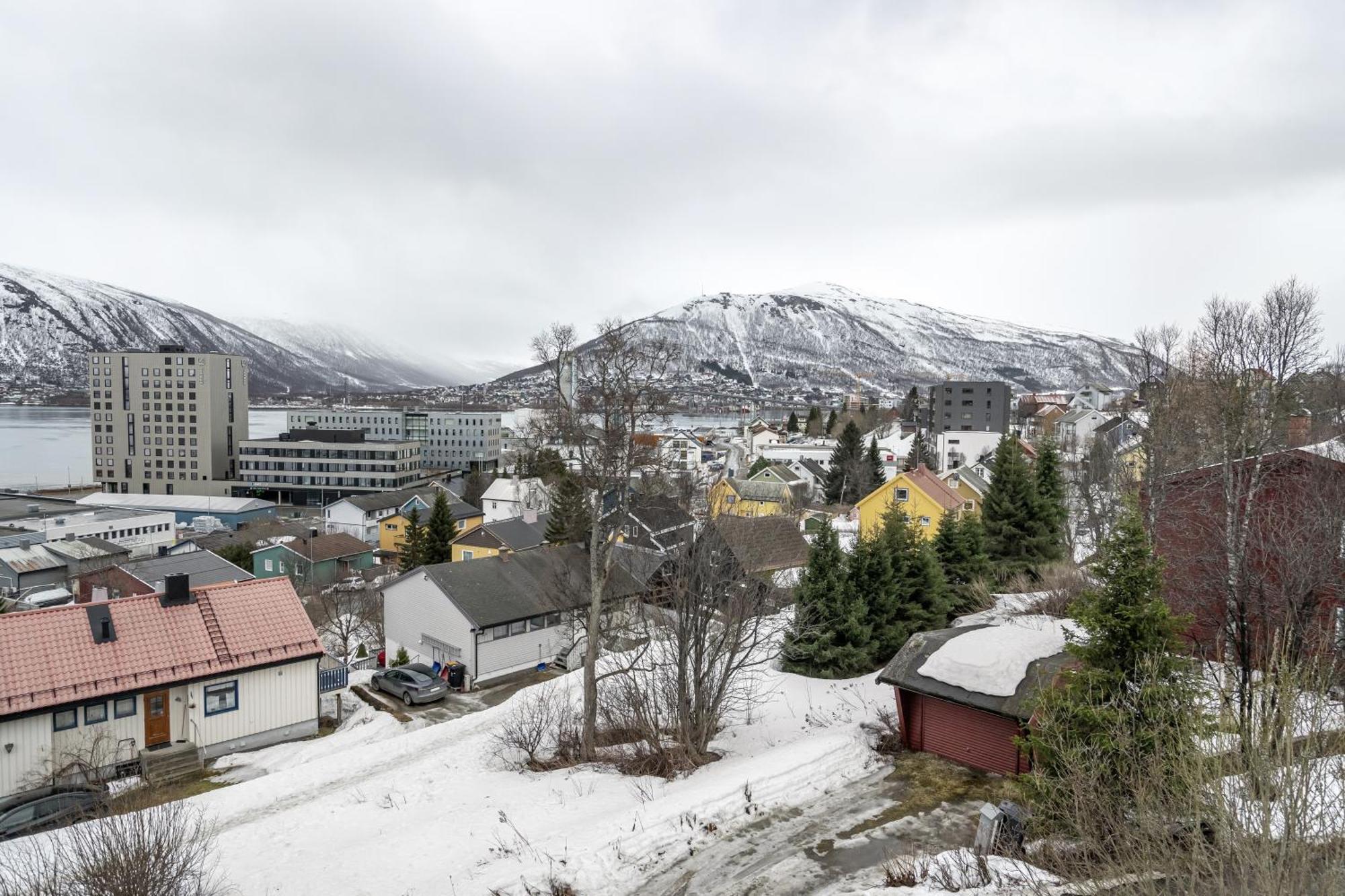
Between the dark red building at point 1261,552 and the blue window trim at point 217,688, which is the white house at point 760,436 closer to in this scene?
the dark red building at point 1261,552

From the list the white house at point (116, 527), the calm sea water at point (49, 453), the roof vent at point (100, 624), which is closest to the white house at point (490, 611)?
the roof vent at point (100, 624)

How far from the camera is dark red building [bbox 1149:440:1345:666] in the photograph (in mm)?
12016

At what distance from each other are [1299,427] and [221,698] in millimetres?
26945

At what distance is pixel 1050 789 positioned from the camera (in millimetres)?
8953

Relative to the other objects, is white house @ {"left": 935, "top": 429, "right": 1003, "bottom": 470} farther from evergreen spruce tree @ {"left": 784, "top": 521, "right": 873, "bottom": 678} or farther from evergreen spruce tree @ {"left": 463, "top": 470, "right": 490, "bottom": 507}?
evergreen spruce tree @ {"left": 784, "top": 521, "right": 873, "bottom": 678}

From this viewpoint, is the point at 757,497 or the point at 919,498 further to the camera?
the point at 757,497

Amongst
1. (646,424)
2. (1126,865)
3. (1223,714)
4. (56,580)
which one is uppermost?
(646,424)

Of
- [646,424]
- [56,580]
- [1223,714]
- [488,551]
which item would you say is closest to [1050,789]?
[1223,714]

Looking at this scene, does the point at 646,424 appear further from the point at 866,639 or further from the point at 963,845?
the point at 963,845

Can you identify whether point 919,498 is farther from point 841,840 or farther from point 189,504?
point 189,504

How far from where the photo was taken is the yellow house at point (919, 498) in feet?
134

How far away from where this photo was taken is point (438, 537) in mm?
44750

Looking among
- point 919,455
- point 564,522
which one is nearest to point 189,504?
point 564,522

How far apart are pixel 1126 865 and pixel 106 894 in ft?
29.5
